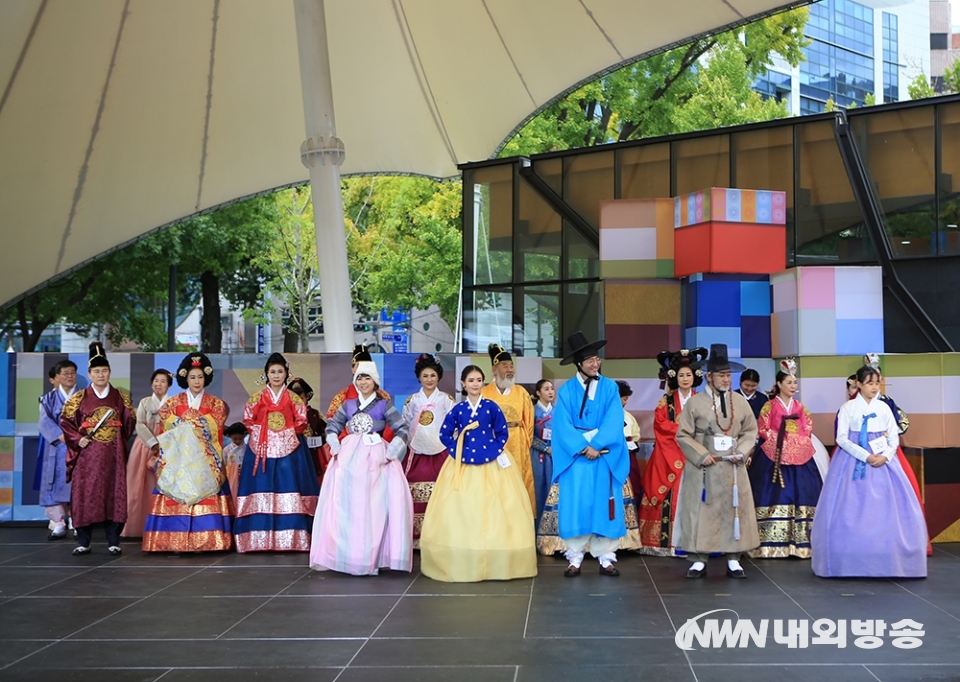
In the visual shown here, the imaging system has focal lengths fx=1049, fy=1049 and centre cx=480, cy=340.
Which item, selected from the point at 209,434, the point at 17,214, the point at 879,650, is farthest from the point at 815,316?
the point at 17,214

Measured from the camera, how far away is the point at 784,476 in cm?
825

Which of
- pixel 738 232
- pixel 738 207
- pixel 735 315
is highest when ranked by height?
pixel 738 207

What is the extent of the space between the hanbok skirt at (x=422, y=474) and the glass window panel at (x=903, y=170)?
5.82 m

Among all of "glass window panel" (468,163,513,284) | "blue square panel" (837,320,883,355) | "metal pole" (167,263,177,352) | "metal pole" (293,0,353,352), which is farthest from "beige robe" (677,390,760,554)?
"metal pole" (167,263,177,352)

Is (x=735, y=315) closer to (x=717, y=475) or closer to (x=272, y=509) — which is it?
(x=717, y=475)

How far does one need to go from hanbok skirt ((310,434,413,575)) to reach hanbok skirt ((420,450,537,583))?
0.28 m

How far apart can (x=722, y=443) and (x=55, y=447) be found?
19.1 ft

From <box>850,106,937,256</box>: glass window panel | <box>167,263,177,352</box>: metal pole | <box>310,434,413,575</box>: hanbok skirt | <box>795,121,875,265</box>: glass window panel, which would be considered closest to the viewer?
<box>310,434,413,575</box>: hanbok skirt

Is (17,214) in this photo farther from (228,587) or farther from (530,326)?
(228,587)

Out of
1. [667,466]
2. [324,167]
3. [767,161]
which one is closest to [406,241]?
[767,161]

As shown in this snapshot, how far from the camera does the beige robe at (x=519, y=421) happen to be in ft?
28.6

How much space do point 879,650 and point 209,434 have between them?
5.44m

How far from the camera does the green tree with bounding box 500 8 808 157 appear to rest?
70.8 ft

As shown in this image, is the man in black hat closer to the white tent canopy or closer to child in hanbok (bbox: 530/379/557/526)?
child in hanbok (bbox: 530/379/557/526)
